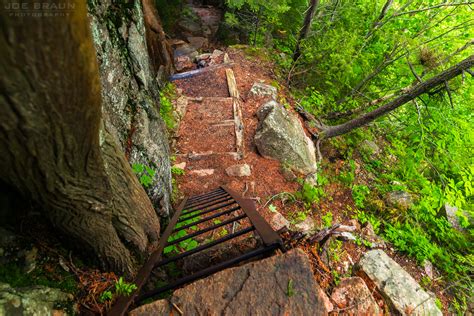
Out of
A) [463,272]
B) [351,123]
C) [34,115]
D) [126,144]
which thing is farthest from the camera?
[351,123]

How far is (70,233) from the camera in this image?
5.38 feet

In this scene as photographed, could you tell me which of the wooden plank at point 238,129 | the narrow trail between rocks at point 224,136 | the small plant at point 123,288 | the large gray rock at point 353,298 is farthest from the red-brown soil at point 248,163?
the small plant at point 123,288

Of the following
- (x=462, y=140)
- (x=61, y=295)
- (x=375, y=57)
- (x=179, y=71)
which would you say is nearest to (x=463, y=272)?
(x=462, y=140)

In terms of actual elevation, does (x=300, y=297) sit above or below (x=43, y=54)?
below

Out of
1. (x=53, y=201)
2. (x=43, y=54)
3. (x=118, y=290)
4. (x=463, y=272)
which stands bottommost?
(x=463, y=272)

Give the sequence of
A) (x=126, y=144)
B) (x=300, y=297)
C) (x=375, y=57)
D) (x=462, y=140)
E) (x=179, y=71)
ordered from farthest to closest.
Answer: (x=179, y=71) → (x=375, y=57) → (x=462, y=140) → (x=126, y=144) → (x=300, y=297)

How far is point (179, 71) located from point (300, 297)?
871cm

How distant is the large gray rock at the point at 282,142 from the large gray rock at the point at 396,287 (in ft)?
7.52

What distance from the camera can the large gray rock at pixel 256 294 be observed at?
145 centimetres

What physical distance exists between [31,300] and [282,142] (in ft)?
16.3

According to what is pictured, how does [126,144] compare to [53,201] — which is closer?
[53,201]

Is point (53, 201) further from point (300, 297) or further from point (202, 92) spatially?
point (202, 92)

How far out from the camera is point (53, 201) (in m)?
1.36

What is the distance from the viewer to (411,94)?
5.07 m
